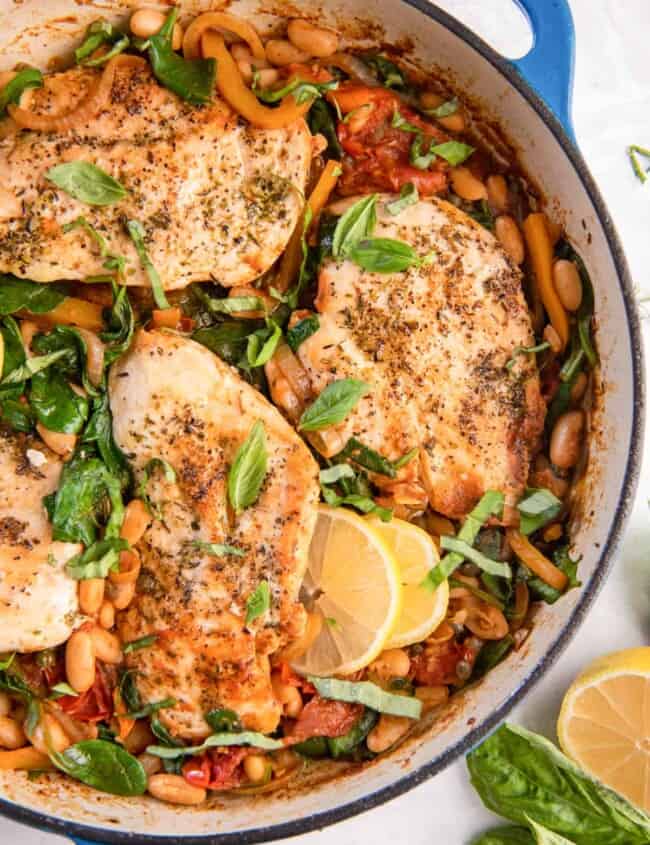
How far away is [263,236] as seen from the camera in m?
3.85

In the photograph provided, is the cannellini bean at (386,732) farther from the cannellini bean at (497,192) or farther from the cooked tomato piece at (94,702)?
the cannellini bean at (497,192)

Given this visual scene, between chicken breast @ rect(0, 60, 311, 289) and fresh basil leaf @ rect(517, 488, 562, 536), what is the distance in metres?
1.32

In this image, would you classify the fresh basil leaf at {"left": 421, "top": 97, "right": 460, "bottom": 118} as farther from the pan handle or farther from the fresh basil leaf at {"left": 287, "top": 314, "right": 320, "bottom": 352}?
the fresh basil leaf at {"left": 287, "top": 314, "right": 320, "bottom": 352}

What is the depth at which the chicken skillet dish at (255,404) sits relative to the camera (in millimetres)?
3742

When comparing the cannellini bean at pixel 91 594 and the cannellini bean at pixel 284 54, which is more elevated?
the cannellini bean at pixel 284 54

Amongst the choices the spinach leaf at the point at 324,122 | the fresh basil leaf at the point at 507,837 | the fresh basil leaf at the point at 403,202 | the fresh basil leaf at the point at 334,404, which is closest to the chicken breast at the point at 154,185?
the spinach leaf at the point at 324,122

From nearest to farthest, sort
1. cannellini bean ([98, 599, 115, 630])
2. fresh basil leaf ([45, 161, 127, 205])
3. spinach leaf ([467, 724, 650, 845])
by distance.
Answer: fresh basil leaf ([45, 161, 127, 205]) → cannellini bean ([98, 599, 115, 630]) → spinach leaf ([467, 724, 650, 845])

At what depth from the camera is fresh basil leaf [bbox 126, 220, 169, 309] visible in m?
3.71

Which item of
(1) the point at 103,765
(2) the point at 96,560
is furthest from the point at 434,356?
(1) the point at 103,765

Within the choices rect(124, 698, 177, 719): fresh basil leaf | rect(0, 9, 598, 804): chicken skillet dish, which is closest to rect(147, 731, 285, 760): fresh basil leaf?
rect(0, 9, 598, 804): chicken skillet dish

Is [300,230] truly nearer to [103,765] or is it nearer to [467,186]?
[467,186]

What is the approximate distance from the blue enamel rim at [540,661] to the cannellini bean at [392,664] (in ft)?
1.32

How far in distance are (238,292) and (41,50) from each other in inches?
43.4

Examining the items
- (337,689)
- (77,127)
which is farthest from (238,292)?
(337,689)
